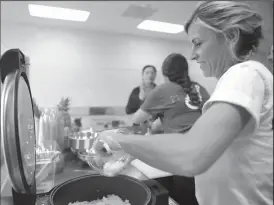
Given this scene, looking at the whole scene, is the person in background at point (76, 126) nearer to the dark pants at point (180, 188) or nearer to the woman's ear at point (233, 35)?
the dark pants at point (180, 188)

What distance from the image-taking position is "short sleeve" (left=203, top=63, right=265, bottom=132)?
1.05 feet

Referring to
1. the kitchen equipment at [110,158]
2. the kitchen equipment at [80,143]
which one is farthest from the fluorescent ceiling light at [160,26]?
the kitchen equipment at [110,158]

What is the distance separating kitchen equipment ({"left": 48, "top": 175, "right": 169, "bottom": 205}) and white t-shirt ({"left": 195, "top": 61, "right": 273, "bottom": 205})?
7.3 inches

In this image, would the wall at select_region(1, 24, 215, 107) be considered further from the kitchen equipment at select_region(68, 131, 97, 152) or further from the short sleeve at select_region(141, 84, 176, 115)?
the kitchen equipment at select_region(68, 131, 97, 152)

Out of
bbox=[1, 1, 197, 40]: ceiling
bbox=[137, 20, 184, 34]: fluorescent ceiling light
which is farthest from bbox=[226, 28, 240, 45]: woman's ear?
bbox=[137, 20, 184, 34]: fluorescent ceiling light

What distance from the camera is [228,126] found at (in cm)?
32

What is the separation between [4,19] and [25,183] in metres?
3.51

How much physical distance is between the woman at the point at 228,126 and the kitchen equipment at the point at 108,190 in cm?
18

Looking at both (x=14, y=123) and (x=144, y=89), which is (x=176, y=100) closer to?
(x=14, y=123)

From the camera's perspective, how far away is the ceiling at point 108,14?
2.68 meters

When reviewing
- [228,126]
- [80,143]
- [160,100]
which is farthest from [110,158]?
[160,100]

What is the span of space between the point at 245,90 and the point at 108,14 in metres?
3.00

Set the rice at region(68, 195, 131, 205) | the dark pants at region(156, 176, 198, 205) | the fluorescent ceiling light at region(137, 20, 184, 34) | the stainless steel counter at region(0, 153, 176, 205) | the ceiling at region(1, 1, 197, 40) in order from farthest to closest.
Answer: the fluorescent ceiling light at region(137, 20, 184, 34) → the ceiling at region(1, 1, 197, 40) → the dark pants at region(156, 176, 198, 205) → the stainless steel counter at region(0, 153, 176, 205) → the rice at region(68, 195, 131, 205)

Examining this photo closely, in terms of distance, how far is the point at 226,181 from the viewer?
0.40 metres
